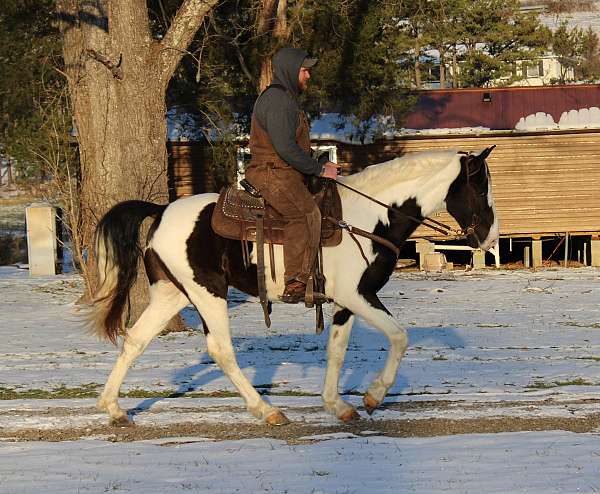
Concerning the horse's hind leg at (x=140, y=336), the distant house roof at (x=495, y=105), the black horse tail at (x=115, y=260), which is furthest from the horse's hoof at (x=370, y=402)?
the distant house roof at (x=495, y=105)

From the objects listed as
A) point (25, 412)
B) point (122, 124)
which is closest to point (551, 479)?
point (25, 412)

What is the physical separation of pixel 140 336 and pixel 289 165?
6.46 feet

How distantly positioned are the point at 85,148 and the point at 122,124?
1.01m

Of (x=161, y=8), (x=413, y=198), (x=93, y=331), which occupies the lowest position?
(x=93, y=331)

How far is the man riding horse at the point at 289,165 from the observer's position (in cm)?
856

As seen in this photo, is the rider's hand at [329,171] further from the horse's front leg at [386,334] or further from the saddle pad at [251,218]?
the horse's front leg at [386,334]

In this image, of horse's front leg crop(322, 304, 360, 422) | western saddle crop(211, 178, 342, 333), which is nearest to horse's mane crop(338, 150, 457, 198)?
western saddle crop(211, 178, 342, 333)

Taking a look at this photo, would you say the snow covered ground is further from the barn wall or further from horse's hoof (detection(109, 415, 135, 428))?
the barn wall

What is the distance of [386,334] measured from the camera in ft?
28.6

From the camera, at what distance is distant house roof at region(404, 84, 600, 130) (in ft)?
97.0

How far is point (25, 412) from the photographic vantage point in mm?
9852

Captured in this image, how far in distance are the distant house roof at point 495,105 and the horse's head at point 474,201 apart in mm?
20031

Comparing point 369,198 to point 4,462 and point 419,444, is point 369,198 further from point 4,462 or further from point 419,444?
point 4,462

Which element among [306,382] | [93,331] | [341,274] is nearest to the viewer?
[341,274]
